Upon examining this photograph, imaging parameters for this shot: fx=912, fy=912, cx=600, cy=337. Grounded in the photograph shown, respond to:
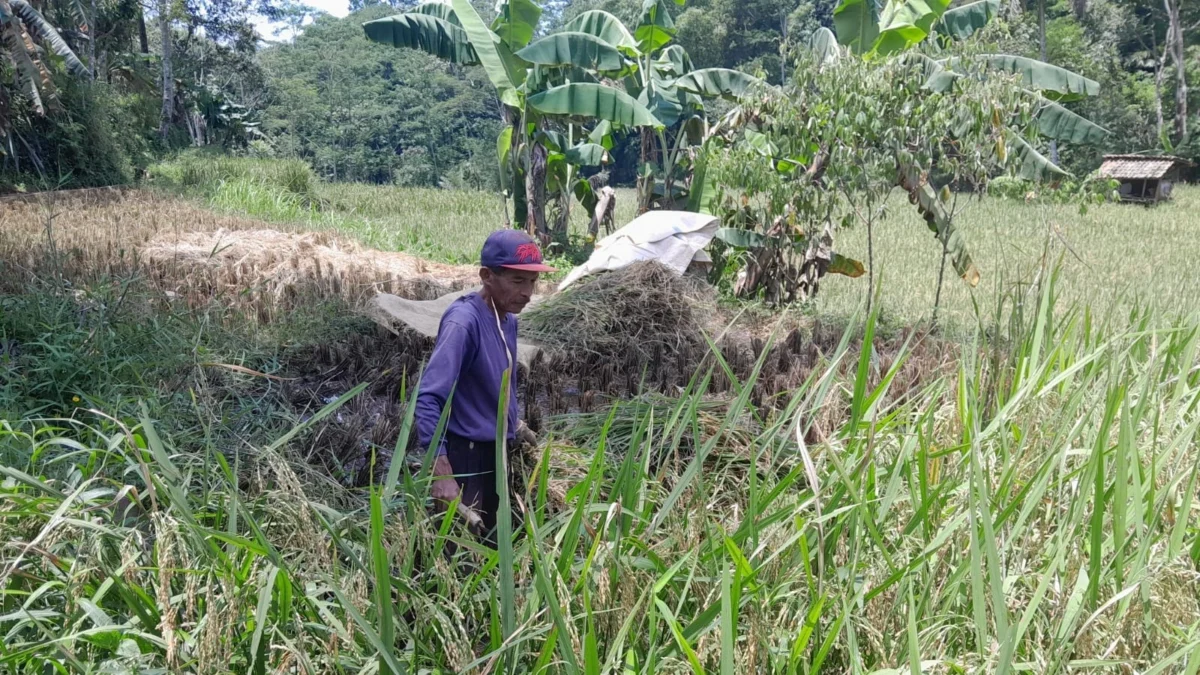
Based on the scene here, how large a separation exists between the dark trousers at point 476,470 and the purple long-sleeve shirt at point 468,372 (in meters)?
0.04

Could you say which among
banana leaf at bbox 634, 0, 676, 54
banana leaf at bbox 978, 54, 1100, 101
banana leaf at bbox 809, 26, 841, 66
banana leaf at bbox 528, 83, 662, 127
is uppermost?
banana leaf at bbox 634, 0, 676, 54

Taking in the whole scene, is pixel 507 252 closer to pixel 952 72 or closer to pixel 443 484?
pixel 443 484

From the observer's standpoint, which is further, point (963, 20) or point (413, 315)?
point (963, 20)

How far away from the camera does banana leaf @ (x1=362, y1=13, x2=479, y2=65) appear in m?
10.4

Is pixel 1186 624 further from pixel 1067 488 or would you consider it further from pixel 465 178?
pixel 465 178

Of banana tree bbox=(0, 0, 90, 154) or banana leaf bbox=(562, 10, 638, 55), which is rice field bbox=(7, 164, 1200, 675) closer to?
banana leaf bbox=(562, 10, 638, 55)

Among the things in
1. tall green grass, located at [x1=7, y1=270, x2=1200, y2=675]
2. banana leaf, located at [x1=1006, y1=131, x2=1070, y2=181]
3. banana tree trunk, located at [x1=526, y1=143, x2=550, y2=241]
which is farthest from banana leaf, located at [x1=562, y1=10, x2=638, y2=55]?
tall green grass, located at [x1=7, y1=270, x2=1200, y2=675]

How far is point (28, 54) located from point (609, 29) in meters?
7.64

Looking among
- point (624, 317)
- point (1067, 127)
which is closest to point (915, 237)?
point (1067, 127)

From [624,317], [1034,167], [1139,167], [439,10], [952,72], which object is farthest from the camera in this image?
[1139,167]

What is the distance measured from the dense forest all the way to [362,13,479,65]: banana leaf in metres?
3.27

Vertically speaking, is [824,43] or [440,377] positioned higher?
[824,43]

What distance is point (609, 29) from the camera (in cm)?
1052

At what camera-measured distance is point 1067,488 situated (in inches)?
95.2
